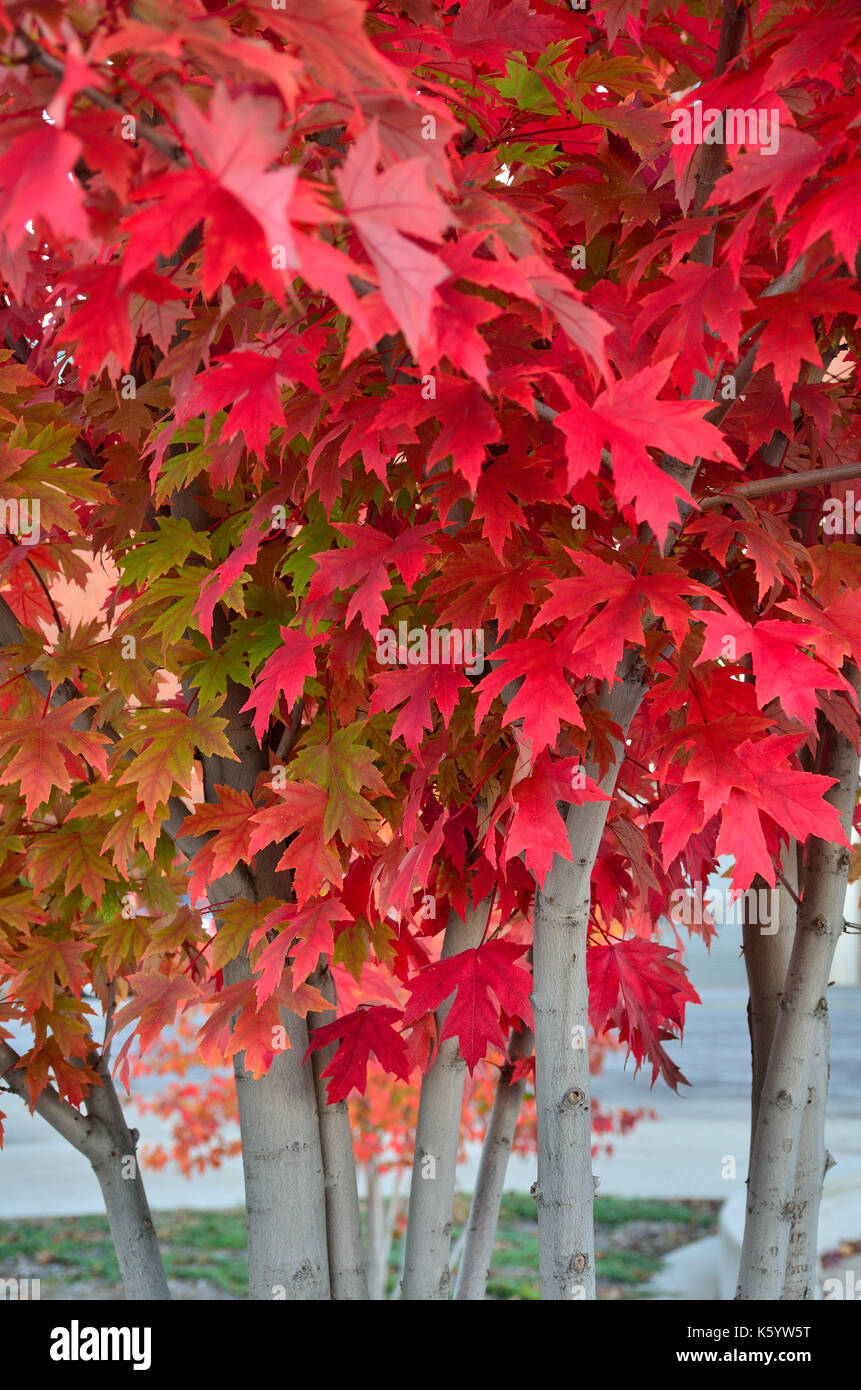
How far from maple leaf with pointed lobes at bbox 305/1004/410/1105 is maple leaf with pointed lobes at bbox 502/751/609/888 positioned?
603mm

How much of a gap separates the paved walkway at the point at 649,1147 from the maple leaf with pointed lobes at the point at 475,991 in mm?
5281

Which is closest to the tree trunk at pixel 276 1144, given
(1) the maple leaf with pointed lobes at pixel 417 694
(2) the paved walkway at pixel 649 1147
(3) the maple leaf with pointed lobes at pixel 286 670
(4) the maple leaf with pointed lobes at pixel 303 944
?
(4) the maple leaf with pointed lobes at pixel 303 944

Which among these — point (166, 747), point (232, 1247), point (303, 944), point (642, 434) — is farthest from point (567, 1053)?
point (232, 1247)

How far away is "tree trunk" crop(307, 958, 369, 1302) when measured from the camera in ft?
7.23

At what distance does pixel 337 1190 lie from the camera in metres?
2.23

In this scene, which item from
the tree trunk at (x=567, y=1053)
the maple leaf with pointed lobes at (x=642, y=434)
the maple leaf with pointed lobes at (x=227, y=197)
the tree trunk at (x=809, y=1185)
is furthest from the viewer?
the tree trunk at (x=809, y=1185)

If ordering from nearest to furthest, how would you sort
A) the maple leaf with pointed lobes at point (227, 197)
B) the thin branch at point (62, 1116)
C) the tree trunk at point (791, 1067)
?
the maple leaf with pointed lobes at point (227, 197)
the tree trunk at point (791, 1067)
the thin branch at point (62, 1116)

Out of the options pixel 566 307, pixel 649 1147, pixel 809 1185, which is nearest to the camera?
pixel 566 307

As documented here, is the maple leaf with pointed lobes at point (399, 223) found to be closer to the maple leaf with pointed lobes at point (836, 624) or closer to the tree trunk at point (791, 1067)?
the maple leaf with pointed lobes at point (836, 624)

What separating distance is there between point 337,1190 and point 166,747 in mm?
1001

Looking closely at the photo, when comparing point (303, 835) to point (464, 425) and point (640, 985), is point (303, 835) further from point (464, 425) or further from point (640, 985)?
point (640, 985)

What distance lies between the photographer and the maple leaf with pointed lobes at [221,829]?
1866 mm

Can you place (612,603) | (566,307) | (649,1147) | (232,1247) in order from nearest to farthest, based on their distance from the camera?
(566,307)
(612,603)
(232,1247)
(649,1147)

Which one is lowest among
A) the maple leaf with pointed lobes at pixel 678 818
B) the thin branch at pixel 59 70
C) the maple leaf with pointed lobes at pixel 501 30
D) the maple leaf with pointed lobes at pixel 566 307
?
the maple leaf with pointed lobes at pixel 678 818
